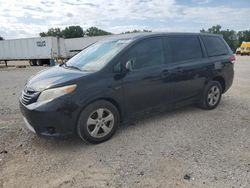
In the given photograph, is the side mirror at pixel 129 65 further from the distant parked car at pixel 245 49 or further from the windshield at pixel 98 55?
the distant parked car at pixel 245 49

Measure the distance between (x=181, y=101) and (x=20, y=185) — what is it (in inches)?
133

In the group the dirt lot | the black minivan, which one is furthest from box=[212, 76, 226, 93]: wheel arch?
the dirt lot

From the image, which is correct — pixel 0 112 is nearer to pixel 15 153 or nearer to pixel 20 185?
pixel 15 153

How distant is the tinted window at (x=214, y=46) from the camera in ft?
18.6

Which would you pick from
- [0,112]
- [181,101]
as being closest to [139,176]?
[181,101]

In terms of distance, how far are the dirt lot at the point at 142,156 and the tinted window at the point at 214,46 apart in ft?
5.18

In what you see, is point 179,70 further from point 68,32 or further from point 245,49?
point 68,32

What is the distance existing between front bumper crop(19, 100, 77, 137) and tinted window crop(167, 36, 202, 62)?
7.72ft

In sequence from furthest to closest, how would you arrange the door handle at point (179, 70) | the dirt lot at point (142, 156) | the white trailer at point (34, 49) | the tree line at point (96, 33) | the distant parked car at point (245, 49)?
the tree line at point (96, 33)
the distant parked car at point (245, 49)
the white trailer at point (34, 49)
the door handle at point (179, 70)
the dirt lot at point (142, 156)

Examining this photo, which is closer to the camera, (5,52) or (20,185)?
(20,185)

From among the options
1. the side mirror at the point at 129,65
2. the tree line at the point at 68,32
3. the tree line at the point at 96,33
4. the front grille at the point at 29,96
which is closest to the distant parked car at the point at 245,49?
the tree line at the point at 96,33

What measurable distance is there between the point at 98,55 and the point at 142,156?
201 cm

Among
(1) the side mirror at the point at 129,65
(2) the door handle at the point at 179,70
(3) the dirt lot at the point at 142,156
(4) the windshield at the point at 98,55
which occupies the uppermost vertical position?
(4) the windshield at the point at 98,55

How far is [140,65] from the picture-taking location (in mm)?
4406
